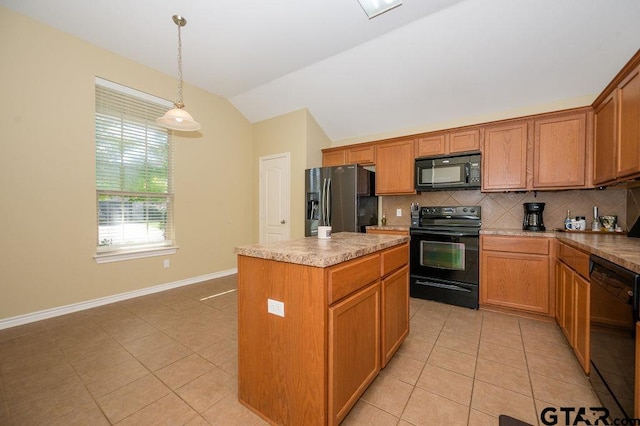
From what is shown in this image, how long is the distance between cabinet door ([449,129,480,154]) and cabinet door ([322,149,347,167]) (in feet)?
5.50

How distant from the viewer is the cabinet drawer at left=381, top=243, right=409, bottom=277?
A: 176 cm

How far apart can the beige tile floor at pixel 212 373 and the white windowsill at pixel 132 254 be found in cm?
67

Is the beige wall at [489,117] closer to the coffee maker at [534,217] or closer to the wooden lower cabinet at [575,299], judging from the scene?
the coffee maker at [534,217]

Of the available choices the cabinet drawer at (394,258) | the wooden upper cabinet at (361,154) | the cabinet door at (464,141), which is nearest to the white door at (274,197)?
the wooden upper cabinet at (361,154)

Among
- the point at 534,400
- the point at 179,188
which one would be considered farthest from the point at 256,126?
the point at 534,400

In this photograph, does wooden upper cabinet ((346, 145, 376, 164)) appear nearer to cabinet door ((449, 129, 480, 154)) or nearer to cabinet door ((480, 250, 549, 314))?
cabinet door ((449, 129, 480, 154))

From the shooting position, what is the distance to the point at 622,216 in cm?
277

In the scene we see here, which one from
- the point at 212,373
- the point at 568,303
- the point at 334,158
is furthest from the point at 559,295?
the point at 334,158

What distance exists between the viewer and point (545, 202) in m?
3.16

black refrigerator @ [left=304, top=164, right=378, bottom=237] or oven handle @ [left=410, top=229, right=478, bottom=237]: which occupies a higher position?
black refrigerator @ [left=304, top=164, right=378, bottom=237]

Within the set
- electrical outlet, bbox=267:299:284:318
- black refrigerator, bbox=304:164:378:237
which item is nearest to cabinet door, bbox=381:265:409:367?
electrical outlet, bbox=267:299:284:318

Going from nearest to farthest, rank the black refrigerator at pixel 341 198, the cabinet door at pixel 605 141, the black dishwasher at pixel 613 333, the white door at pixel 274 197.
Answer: the black dishwasher at pixel 613 333
the cabinet door at pixel 605 141
the black refrigerator at pixel 341 198
the white door at pixel 274 197

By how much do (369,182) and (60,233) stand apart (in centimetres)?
398

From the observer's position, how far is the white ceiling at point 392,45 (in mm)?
2439
